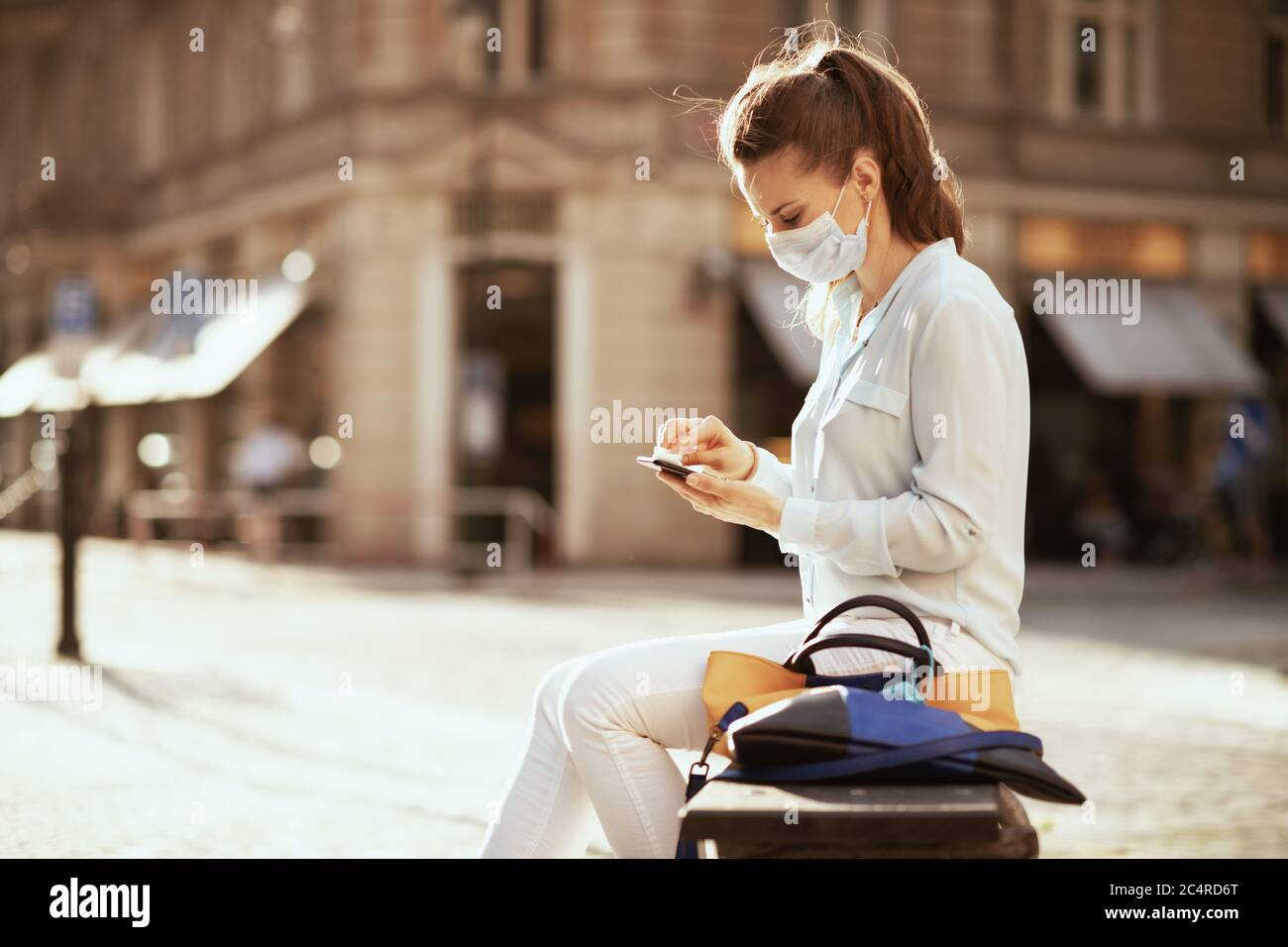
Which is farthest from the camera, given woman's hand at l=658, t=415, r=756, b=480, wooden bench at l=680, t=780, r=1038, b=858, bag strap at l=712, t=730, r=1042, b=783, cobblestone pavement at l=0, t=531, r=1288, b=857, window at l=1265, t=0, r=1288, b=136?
window at l=1265, t=0, r=1288, b=136

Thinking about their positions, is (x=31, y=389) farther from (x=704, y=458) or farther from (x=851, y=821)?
(x=851, y=821)

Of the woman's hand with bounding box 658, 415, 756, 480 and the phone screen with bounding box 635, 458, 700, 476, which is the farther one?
the woman's hand with bounding box 658, 415, 756, 480

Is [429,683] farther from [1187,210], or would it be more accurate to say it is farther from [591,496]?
[1187,210]

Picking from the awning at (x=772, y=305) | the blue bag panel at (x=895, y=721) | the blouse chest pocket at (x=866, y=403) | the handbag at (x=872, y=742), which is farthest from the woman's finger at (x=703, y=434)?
the awning at (x=772, y=305)

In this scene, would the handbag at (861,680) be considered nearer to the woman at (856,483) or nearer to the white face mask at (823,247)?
the woman at (856,483)

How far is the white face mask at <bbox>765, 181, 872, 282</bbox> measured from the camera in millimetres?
3018

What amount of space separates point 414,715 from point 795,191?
538 cm

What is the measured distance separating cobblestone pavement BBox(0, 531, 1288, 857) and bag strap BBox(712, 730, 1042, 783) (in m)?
2.53

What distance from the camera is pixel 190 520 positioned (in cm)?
2098

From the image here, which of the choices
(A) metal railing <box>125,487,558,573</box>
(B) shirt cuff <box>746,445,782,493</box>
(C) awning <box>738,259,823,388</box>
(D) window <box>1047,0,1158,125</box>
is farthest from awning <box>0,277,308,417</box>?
(B) shirt cuff <box>746,445,782,493</box>

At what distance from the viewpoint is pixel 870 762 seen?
2352 mm

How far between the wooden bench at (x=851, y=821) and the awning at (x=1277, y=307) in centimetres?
2244

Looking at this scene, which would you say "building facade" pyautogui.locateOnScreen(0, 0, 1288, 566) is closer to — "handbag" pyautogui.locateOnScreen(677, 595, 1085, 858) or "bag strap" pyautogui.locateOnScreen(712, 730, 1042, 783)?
"handbag" pyautogui.locateOnScreen(677, 595, 1085, 858)
